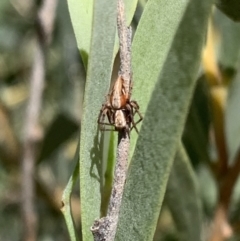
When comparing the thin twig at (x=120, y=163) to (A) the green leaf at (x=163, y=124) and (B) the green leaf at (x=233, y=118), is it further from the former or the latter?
(B) the green leaf at (x=233, y=118)

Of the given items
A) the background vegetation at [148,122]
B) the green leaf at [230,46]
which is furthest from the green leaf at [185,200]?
the green leaf at [230,46]

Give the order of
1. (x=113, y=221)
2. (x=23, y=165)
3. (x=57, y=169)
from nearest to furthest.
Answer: (x=113, y=221) → (x=23, y=165) → (x=57, y=169)

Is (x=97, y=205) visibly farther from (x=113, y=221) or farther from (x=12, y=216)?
(x=12, y=216)

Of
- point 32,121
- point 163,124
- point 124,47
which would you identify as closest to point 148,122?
point 163,124

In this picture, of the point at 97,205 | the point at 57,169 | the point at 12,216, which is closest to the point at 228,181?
the point at 97,205

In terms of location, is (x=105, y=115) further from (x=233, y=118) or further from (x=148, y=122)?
(x=233, y=118)

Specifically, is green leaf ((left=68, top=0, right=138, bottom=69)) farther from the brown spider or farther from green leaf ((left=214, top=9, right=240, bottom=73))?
green leaf ((left=214, top=9, right=240, bottom=73))
